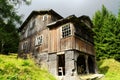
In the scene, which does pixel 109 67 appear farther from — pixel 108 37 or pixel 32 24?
pixel 32 24

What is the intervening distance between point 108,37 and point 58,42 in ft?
55.0

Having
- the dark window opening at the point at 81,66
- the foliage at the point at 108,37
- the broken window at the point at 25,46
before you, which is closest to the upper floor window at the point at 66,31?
the dark window opening at the point at 81,66

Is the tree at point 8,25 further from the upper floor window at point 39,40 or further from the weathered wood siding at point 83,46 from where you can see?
the weathered wood siding at point 83,46

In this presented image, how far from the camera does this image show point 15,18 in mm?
37906

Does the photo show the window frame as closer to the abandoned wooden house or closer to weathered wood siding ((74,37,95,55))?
the abandoned wooden house

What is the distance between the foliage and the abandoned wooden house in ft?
27.9

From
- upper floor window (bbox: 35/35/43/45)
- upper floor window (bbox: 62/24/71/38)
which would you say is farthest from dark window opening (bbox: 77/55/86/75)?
upper floor window (bbox: 35/35/43/45)

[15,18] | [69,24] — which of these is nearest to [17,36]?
[15,18]

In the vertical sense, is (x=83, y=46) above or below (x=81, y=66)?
above

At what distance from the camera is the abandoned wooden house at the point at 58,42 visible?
22391 millimetres

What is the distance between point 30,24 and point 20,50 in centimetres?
489

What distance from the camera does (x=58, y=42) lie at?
2384 cm

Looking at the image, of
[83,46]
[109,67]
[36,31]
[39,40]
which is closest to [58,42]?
[83,46]

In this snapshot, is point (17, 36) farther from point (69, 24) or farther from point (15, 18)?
point (69, 24)
